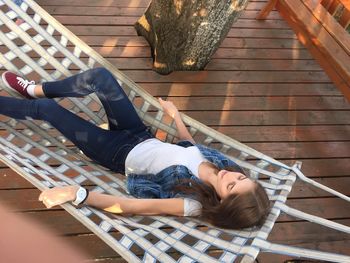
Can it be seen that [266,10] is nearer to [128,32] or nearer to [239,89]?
[239,89]

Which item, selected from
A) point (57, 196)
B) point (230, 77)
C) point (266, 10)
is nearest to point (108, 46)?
point (230, 77)

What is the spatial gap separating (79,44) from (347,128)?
178cm

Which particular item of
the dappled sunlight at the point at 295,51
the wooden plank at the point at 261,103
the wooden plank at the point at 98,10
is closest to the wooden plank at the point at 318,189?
the wooden plank at the point at 261,103

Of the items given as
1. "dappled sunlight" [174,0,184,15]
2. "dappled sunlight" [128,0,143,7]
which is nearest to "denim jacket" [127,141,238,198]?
"dappled sunlight" [174,0,184,15]

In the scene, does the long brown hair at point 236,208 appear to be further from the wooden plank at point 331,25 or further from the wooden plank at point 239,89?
the wooden plank at point 331,25

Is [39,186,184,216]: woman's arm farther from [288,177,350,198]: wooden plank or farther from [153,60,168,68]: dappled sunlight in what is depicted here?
[153,60,168,68]: dappled sunlight

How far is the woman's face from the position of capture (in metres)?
1.62

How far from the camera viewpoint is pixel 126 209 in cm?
156

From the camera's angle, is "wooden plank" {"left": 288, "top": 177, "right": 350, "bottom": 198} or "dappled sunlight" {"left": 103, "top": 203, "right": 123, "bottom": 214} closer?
"dappled sunlight" {"left": 103, "top": 203, "right": 123, "bottom": 214}

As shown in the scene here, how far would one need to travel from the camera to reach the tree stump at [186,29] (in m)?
2.60

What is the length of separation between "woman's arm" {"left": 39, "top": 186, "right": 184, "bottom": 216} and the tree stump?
1375mm

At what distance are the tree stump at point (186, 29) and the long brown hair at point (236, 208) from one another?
1.31 m

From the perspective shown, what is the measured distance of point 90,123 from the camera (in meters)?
1.98

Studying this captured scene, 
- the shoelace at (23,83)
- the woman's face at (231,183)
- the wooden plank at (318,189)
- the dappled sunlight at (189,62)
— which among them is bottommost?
the wooden plank at (318,189)
